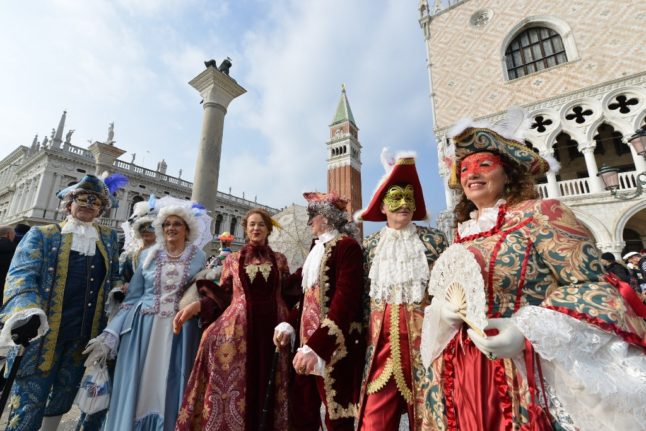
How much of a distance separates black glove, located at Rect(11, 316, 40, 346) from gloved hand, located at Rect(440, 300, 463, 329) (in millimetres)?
2427

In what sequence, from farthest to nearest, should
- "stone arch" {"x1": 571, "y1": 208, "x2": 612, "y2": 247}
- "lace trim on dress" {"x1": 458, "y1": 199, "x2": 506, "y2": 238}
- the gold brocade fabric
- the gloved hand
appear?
"stone arch" {"x1": 571, "y1": 208, "x2": 612, "y2": 247}, the gold brocade fabric, "lace trim on dress" {"x1": 458, "y1": 199, "x2": 506, "y2": 238}, the gloved hand

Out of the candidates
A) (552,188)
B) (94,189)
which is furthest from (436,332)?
(552,188)

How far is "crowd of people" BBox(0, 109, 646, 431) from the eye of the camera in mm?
1018

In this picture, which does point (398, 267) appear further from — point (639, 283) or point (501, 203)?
point (639, 283)

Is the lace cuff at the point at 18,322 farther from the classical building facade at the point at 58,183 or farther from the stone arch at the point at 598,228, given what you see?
the classical building facade at the point at 58,183

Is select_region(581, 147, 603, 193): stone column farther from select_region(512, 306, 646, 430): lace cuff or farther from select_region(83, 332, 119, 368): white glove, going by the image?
select_region(83, 332, 119, 368): white glove

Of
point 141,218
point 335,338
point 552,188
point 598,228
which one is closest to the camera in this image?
point 335,338

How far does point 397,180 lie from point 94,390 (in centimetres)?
257

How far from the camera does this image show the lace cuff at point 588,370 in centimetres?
86

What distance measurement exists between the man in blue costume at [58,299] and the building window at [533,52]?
15681mm

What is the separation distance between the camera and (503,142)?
149cm

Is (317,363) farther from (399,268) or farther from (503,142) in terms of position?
(503,142)

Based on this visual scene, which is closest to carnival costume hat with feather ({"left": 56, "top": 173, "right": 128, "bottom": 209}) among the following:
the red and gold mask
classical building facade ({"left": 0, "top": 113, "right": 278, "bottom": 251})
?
the red and gold mask

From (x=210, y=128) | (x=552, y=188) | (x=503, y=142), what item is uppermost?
(x=552, y=188)
